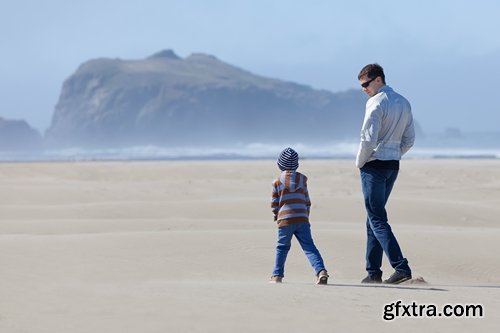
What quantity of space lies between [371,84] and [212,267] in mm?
2362

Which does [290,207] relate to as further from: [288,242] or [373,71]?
[373,71]

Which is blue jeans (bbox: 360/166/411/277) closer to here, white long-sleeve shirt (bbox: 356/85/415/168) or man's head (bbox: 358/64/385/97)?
white long-sleeve shirt (bbox: 356/85/415/168)

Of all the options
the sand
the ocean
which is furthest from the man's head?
the ocean

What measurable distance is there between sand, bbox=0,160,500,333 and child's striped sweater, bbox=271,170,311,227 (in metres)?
0.60

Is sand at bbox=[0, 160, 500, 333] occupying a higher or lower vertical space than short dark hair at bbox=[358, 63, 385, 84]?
lower

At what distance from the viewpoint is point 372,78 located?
6.94 metres

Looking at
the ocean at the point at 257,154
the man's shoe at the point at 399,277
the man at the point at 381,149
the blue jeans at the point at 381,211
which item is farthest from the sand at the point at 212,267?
the ocean at the point at 257,154

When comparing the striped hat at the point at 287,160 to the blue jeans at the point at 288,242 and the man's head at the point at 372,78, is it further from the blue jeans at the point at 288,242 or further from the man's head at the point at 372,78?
the man's head at the point at 372,78

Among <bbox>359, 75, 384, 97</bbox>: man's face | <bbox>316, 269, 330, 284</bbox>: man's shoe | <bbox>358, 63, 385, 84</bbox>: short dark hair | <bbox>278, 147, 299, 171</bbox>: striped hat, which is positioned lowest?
<bbox>316, 269, 330, 284</bbox>: man's shoe

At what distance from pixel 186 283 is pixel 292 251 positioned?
241 cm

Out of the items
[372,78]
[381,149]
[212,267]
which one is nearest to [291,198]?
[381,149]

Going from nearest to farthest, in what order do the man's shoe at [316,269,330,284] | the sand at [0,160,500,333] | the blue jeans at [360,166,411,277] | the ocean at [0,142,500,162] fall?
the sand at [0,160,500,333] < the man's shoe at [316,269,330,284] < the blue jeans at [360,166,411,277] < the ocean at [0,142,500,162]

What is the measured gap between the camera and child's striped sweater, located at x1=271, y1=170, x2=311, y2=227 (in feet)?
22.6

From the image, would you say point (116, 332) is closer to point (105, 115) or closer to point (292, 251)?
point (292, 251)
